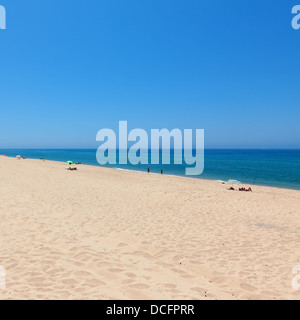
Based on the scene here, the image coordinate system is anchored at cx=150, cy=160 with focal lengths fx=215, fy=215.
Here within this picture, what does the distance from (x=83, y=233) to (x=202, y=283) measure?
4.33 meters

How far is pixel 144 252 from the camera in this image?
6.23 metres

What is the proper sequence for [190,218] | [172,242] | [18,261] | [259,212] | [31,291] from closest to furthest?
1. [31,291]
2. [18,261]
3. [172,242]
4. [190,218]
5. [259,212]

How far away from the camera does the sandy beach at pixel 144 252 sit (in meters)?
4.43

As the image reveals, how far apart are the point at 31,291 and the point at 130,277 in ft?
6.45

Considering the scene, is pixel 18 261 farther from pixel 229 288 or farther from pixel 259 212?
pixel 259 212

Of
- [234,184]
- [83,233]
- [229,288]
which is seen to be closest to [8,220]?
[83,233]

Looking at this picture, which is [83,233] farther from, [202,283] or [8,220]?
[202,283]

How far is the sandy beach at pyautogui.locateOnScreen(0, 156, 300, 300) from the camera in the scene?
174 inches

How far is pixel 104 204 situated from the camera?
464 inches

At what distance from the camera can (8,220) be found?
27.0 ft
